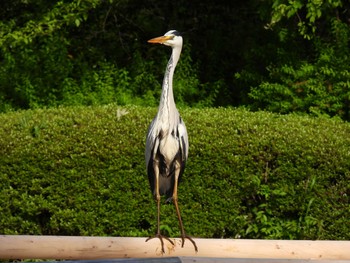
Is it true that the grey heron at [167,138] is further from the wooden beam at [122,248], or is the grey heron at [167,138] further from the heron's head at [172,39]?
the wooden beam at [122,248]

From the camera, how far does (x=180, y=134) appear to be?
5164mm

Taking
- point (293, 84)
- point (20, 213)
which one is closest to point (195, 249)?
point (20, 213)

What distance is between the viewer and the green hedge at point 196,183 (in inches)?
281

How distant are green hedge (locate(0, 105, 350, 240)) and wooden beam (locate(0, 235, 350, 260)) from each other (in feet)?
7.39

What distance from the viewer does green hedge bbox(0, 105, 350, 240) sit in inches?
281

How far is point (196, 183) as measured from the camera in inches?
283

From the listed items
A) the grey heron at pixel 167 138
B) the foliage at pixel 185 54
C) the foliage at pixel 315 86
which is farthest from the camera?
the foliage at pixel 185 54

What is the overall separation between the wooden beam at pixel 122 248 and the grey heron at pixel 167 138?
120 millimetres

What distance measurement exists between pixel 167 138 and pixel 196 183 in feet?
6.90

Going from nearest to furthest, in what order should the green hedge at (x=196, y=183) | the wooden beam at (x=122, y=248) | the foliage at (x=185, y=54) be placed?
the wooden beam at (x=122, y=248) → the green hedge at (x=196, y=183) → the foliage at (x=185, y=54)

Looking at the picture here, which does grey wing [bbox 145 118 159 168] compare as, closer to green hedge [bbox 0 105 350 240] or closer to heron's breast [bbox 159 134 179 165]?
heron's breast [bbox 159 134 179 165]

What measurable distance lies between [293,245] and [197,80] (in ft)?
18.3

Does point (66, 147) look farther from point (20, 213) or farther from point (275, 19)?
point (275, 19)

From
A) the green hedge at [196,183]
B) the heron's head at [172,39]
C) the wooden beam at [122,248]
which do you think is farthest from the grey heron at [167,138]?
the green hedge at [196,183]
